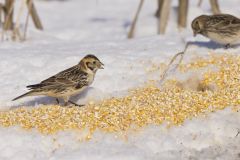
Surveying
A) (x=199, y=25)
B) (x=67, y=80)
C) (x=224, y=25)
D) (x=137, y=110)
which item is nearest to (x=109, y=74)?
(x=67, y=80)

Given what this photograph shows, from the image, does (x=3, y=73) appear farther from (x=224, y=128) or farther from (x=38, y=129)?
(x=224, y=128)

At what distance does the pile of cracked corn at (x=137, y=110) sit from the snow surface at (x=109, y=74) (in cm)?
12

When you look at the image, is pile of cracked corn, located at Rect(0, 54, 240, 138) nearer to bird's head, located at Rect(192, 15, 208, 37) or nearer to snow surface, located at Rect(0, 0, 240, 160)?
snow surface, located at Rect(0, 0, 240, 160)

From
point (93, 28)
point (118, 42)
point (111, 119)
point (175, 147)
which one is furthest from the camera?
point (93, 28)

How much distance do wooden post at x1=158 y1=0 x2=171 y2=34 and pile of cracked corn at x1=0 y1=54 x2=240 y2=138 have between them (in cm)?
329

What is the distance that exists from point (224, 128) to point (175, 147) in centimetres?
57

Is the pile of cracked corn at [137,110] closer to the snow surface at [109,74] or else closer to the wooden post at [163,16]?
the snow surface at [109,74]

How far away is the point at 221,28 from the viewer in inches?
340

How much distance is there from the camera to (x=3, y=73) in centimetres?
811

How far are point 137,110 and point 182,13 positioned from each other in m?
4.69

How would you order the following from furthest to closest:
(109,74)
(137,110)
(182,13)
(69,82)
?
1. (182,13)
2. (109,74)
3. (69,82)
4. (137,110)

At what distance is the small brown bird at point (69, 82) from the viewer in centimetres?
719

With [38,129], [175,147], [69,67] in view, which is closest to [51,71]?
[69,67]

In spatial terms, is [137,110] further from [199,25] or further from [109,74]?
[199,25]
